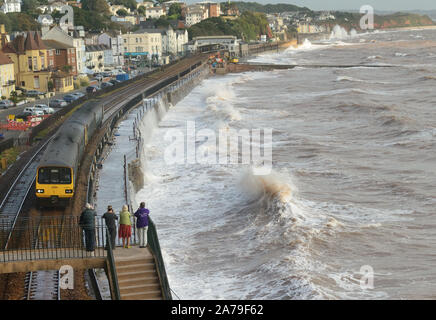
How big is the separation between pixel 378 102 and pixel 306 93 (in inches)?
599

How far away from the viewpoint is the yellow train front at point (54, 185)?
24547 millimetres

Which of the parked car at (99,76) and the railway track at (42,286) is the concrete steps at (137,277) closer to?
the railway track at (42,286)

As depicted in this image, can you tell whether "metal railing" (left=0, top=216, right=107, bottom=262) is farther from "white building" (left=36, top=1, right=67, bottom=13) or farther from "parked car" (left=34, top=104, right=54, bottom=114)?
"white building" (left=36, top=1, right=67, bottom=13)

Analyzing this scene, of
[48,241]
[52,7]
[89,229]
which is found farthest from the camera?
[52,7]

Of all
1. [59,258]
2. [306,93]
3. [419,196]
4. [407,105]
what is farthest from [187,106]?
[59,258]

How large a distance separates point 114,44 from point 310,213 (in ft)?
319

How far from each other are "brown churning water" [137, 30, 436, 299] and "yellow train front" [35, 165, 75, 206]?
3974mm

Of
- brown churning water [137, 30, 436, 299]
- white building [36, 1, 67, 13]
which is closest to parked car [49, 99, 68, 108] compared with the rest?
brown churning water [137, 30, 436, 299]

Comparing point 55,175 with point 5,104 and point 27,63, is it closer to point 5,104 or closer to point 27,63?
point 5,104

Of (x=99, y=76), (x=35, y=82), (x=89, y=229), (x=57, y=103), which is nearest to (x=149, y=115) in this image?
(x=57, y=103)

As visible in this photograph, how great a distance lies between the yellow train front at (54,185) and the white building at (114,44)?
Answer: 303ft

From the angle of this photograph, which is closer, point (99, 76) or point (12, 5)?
point (99, 76)

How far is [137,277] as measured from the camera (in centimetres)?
1602

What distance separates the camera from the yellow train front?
24.5 meters
